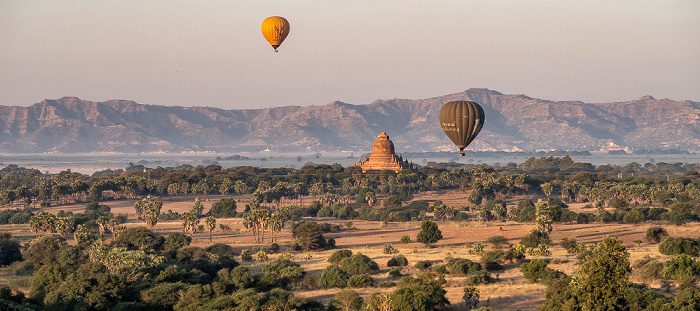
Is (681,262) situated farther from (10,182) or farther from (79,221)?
(10,182)

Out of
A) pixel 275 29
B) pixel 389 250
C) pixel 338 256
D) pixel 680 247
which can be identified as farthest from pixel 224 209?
pixel 680 247

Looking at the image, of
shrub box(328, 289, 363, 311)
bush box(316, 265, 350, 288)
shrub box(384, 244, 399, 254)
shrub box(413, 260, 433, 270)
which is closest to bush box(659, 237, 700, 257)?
shrub box(413, 260, 433, 270)

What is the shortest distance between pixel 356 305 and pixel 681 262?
20124 mm

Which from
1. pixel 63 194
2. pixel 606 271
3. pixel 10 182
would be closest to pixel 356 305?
pixel 606 271

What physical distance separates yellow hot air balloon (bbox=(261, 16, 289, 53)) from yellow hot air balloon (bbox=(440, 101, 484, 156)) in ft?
69.5

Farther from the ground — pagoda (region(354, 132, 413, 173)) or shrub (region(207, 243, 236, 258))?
pagoda (region(354, 132, 413, 173))

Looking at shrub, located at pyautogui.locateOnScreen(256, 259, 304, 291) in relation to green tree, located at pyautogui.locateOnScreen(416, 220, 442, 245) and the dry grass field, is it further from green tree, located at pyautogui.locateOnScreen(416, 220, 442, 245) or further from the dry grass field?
green tree, located at pyautogui.locateOnScreen(416, 220, 442, 245)

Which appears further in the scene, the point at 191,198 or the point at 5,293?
the point at 191,198

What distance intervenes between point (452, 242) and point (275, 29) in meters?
25.3

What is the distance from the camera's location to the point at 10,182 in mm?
146500

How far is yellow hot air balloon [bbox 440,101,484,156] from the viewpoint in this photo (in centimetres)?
8594

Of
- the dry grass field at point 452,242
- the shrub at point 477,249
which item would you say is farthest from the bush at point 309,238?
the shrub at point 477,249

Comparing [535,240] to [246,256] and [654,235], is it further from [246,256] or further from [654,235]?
[246,256]

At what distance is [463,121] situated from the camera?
85.8 metres
